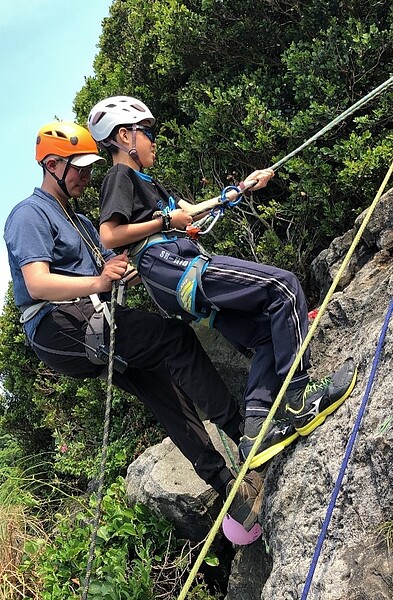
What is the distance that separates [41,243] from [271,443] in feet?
6.00

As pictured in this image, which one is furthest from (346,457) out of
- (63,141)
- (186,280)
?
(63,141)

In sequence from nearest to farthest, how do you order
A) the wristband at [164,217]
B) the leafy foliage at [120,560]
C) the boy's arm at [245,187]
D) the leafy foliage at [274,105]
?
1. the wristband at [164,217]
2. the boy's arm at [245,187]
3. the leafy foliage at [120,560]
4. the leafy foliage at [274,105]

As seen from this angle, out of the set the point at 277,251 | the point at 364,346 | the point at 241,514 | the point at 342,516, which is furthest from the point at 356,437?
the point at 277,251

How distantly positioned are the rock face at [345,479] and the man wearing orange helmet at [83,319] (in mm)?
495

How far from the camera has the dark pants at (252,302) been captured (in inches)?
136

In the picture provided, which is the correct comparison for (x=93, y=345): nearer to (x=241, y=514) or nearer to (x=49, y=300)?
(x=49, y=300)

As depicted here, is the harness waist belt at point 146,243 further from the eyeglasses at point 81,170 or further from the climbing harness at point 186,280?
the eyeglasses at point 81,170

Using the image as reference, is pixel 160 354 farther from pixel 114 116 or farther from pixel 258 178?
pixel 114 116

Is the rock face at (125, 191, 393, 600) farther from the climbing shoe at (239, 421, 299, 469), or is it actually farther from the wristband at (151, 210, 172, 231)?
the wristband at (151, 210, 172, 231)

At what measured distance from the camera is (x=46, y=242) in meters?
3.93

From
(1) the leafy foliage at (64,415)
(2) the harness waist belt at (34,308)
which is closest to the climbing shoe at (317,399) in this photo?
(2) the harness waist belt at (34,308)

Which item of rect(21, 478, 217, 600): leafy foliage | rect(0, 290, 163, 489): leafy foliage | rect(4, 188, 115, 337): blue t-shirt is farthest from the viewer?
rect(0, 290, 163, 489): leafy foliage

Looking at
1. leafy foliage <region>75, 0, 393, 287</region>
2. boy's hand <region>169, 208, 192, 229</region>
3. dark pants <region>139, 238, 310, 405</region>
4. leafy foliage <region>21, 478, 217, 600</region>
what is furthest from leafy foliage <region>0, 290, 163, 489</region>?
boy's hand <region>169, 208, 192, 229</region>

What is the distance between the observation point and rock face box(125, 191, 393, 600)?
109 inches
